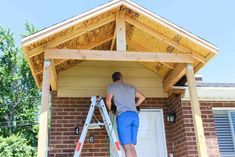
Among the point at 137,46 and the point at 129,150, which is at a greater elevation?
the point at 137,46

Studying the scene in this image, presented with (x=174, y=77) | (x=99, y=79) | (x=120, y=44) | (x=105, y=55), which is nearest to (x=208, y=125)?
(x=174, y=77)

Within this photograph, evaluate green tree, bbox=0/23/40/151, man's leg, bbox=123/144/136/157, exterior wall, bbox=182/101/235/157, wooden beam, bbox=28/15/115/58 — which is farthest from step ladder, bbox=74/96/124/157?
green tree, bbox=0/23/40/151

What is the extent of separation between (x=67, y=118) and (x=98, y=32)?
1956mm

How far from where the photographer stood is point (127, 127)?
4.84m

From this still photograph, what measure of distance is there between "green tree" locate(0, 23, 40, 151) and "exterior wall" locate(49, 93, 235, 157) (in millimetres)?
13264

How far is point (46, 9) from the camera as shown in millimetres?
22062

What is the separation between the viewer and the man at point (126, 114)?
4707 mm

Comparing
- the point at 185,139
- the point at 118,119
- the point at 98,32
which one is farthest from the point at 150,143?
the point at 98,32

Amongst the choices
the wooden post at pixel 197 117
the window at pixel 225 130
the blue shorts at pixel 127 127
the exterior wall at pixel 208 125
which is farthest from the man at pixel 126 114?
the window at pixel 225 130

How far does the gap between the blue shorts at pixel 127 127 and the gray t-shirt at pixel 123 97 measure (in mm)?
91

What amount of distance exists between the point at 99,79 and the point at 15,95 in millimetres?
14678

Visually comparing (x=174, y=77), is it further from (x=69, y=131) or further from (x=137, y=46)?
(x=69, y=131)

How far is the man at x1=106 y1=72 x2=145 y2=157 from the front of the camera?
4.71 m

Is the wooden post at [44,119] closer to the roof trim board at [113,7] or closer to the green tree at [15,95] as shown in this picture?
the roof trim board at [113,7]
